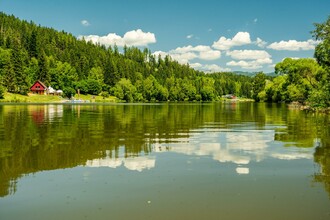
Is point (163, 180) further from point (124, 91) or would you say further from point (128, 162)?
point (124, 91)

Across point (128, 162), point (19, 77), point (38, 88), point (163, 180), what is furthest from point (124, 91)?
point (163, 180)

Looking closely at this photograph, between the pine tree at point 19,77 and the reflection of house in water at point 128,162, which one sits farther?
the pine tree at point 19,77

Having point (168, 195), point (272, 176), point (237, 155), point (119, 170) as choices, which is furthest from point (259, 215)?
Answer: point (237, 155)

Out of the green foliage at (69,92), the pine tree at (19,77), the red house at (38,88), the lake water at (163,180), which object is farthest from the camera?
the green foliage at (69,92)

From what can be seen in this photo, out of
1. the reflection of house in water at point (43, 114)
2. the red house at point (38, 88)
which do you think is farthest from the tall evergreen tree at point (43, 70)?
the reflection of house in water at point (43, 114)

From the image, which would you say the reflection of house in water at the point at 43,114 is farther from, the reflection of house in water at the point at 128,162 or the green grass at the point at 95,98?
the green grass at the point at 95,98

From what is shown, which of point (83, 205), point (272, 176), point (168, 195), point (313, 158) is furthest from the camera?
point (313, 158)

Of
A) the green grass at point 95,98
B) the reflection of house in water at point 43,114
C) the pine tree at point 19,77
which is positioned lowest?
the reflection of house in water at point 43,114

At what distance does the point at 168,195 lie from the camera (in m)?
11.5

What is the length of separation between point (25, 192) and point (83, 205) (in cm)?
249

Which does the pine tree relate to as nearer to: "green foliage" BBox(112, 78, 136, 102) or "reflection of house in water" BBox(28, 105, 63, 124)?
"green foliage" BBox(112, 78, 136, 102)

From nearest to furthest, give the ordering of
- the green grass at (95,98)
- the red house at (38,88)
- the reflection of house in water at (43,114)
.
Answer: the reflection of house in water at (43,114) < the red house at (38,88) < the green grass at (95,98)

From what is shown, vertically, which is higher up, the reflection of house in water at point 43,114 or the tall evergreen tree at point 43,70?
the tall evergreen tree at point 43,70

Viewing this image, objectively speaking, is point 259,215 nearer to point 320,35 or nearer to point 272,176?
point 272,176
